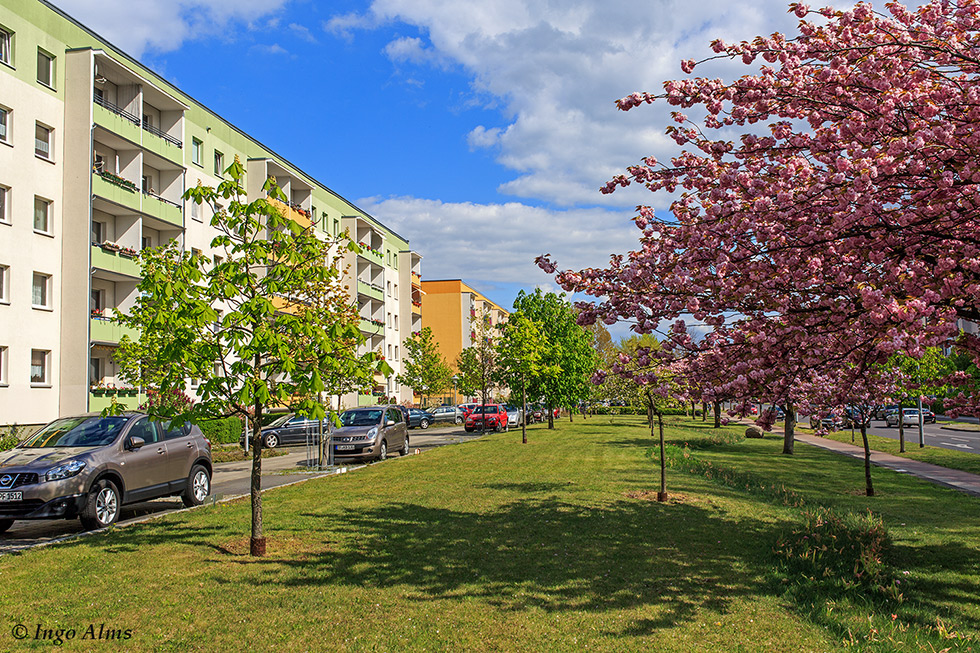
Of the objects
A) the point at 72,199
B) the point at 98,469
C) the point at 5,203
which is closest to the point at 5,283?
the point at 5,203

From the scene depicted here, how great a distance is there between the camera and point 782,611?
623cm

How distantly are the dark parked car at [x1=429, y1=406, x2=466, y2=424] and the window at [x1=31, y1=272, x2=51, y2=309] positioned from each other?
31337 millimetres

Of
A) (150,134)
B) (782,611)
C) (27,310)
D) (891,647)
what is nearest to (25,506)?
(782,611)

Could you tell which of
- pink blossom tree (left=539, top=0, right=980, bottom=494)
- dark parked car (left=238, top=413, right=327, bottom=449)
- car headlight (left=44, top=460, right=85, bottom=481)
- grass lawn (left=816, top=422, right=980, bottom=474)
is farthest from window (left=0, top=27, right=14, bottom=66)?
grass lawn (left=816, top=422, right=980, bottom=474)

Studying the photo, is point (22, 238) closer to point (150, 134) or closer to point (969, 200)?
point (150, 134)

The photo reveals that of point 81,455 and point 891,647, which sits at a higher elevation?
point 81,455

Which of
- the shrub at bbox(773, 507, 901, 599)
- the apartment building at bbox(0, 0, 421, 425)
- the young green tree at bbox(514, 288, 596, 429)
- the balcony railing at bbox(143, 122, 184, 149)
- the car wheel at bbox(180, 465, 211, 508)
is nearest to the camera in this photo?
the shrub at bbox(773, 507, 901, 599)

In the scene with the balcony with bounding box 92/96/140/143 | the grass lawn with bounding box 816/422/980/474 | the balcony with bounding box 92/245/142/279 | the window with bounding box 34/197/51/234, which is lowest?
the grass lawn with bounding box 816/422/980/474

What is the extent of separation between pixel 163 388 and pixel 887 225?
23.4 feet

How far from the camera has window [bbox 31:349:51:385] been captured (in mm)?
26750

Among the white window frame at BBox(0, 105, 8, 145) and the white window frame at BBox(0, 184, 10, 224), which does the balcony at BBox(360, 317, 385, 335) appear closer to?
the white window frame at BBox(0, 184, 10, 224)

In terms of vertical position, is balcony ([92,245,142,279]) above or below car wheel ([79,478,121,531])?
above

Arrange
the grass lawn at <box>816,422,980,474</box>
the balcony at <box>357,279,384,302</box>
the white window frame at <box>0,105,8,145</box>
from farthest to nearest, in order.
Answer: the balcony at <box>357,279,384,302</box>
the white window frame at <box>0,105,8,145</box>
the grass lawn at <box>816,422,980,474</box>

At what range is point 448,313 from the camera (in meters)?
102
